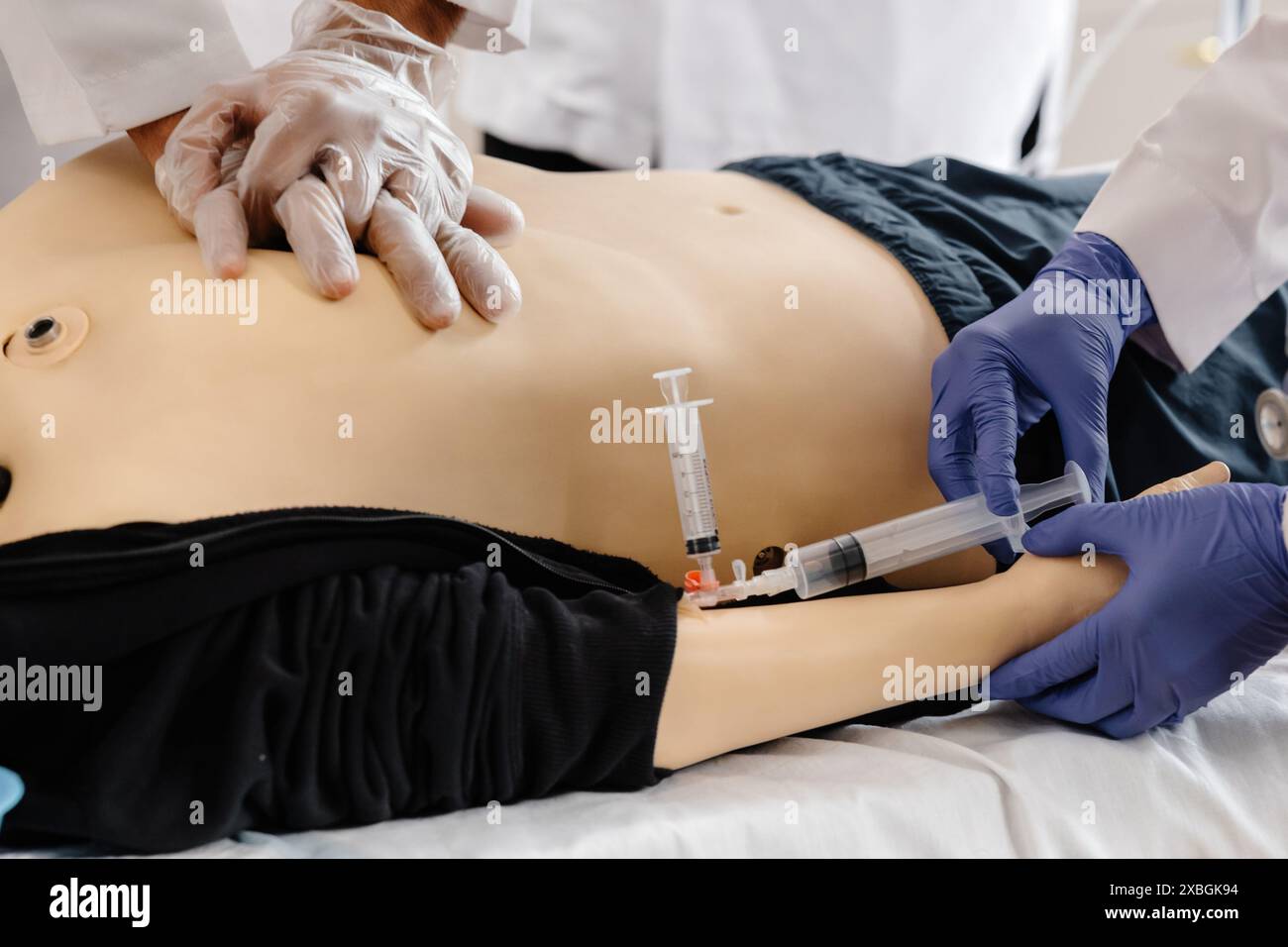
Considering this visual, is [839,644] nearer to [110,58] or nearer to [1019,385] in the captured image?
[1019,385]

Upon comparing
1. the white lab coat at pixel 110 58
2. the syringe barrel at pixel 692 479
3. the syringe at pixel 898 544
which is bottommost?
the syringe at pixel 898 544

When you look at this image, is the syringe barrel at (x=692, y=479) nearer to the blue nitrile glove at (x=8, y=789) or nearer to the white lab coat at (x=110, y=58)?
the blue nitrile glove at (x=8, y=789)

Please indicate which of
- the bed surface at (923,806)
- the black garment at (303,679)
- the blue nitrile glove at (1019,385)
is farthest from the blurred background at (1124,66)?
the black garment at (303,679)

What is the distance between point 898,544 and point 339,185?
1.99ft

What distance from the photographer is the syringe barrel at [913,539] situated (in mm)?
1001

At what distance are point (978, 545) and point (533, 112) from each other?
139cm

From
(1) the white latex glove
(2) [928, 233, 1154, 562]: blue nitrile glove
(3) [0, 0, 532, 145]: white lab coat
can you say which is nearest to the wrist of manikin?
(2) [928, 233, 1154, 562]: blue nitrile glove

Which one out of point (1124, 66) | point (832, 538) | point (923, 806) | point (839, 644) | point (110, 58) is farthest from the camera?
point (1124, 66)

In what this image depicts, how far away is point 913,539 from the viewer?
1026mm

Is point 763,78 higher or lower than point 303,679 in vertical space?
higher

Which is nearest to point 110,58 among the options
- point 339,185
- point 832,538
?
point 339,185

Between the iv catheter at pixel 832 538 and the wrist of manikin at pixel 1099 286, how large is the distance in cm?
18
